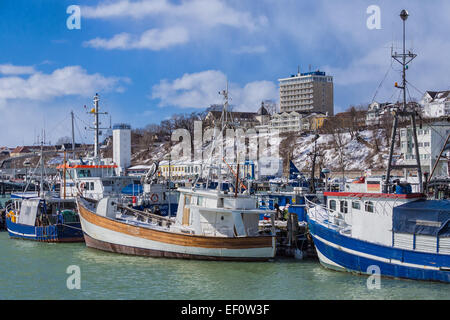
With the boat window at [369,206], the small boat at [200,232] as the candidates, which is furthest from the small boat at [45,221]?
the boat window at [369,206]

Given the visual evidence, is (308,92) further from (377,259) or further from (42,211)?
(377,259)

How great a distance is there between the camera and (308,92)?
17788cm

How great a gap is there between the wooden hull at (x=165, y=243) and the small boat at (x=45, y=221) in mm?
2676

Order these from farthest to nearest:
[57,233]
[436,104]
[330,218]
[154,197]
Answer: [436,104], [154,197], [57,233], [330,218]

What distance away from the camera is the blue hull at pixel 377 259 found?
22516mm

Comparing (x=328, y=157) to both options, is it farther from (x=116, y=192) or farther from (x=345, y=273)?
(x=345, y=273)

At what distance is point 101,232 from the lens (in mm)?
32812

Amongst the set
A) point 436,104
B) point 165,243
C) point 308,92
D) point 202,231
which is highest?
point 308,92

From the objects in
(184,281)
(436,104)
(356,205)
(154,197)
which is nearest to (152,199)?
(154,197)

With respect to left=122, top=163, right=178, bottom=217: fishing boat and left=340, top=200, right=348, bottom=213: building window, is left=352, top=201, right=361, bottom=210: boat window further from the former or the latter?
left=122, top=163, right=178, bottom=217: fishing boat

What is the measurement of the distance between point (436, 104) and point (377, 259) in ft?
315

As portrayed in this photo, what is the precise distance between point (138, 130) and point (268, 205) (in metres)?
145
